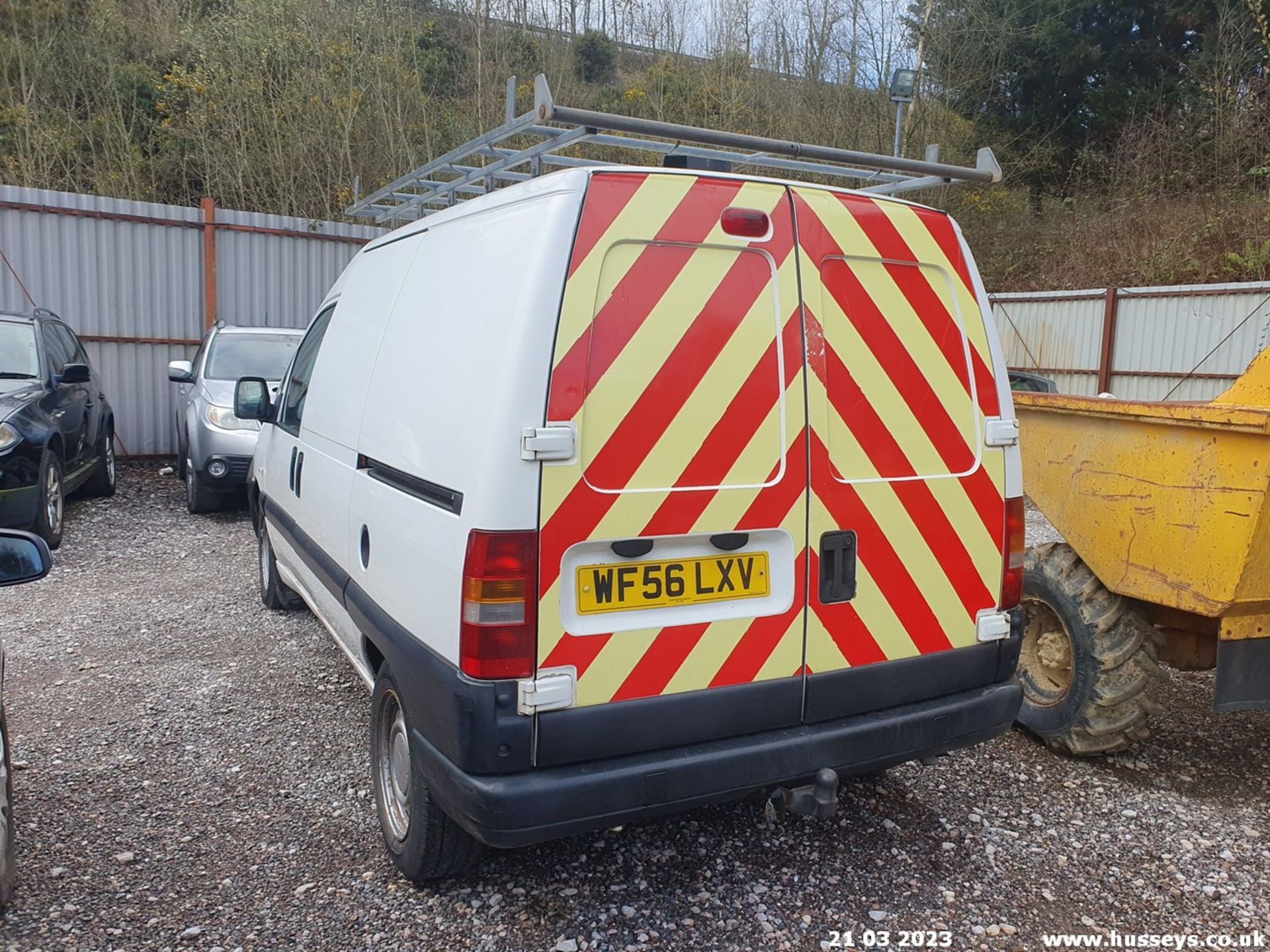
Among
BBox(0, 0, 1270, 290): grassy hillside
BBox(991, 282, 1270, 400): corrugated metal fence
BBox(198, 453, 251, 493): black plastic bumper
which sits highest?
BBox(0, 0, 1270, 290): grassy hillside

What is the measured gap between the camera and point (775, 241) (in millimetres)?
2580

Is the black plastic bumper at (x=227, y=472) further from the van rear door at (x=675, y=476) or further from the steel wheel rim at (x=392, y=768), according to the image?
the van rear door at (x=675, y=476)

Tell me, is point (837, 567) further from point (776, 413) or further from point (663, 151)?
point (663, 151)

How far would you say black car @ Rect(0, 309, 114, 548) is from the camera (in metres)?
6.34

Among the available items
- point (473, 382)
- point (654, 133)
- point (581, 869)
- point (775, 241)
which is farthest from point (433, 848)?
point (654, 133)

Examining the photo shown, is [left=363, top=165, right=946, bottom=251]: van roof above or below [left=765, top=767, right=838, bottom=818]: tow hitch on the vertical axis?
above

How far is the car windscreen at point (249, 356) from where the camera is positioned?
28.6 feet

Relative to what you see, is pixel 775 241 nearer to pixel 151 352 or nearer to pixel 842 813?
pixel 842 813

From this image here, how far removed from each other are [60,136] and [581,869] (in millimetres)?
15823

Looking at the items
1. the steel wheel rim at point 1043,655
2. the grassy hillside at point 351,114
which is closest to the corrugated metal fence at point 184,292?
the grassy hillside at point 351,114

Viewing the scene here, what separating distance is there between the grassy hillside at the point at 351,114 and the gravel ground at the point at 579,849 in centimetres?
1244

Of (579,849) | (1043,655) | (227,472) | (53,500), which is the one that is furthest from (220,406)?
(1043,655)
